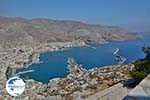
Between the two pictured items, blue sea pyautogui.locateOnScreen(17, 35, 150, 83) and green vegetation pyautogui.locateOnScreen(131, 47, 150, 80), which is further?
blue sea pyautogui.locateOnScreen(17, 35, 150, 83)

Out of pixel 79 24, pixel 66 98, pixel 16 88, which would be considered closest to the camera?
pixel 16 88

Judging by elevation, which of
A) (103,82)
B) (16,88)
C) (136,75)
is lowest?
(103,82)

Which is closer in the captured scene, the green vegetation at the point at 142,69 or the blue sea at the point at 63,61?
the green vegetation at the point at 142,69

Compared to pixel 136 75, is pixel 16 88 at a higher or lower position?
higher

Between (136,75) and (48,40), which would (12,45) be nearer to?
(48,40)

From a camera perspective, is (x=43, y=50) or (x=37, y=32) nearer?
(x=43, y=50)

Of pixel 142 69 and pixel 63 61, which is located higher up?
pixel 142 69

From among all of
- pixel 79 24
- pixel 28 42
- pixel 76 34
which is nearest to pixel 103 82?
pixel 28 42

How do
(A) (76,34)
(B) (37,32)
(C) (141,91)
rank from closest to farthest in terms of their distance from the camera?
(C) (141,91)
(B) (37,32)
(A) (76,34)

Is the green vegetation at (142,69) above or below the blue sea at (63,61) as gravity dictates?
above

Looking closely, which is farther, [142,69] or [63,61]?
[63,61]

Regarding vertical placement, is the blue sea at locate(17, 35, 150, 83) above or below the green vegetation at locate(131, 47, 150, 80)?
below
